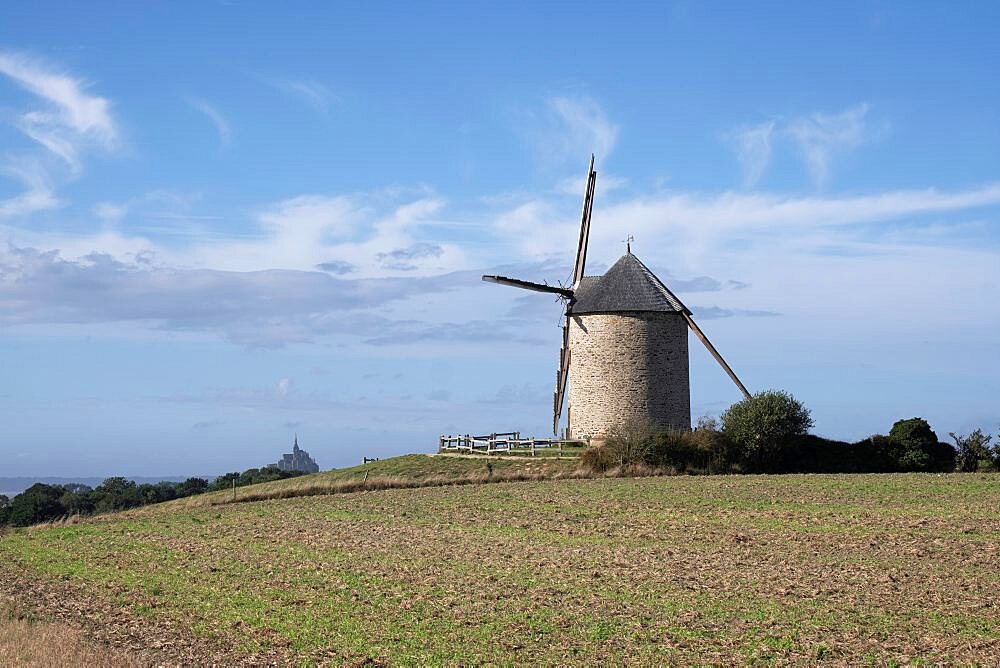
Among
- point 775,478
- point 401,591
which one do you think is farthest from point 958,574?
point 775,478

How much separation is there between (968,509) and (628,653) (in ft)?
63.3

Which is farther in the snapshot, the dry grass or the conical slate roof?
the conical slate roof

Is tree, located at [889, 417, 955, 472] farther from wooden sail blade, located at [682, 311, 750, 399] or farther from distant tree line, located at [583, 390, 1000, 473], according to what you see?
wooden sail blade, located at [682, 311, 750, 399]

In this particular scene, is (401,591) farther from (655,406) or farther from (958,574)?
(655,406)

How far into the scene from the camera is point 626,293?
5000 cm

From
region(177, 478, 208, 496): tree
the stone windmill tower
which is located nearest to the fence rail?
the stone windmill tower

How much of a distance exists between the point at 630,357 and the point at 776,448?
25.4 ft

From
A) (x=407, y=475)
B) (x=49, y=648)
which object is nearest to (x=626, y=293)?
(x=407, y=475)

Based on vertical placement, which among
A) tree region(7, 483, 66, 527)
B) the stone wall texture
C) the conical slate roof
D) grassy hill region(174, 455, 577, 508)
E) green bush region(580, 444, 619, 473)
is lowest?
tree region(7, 483, 66, 527)

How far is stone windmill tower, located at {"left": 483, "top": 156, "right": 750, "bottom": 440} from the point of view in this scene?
49.0 m

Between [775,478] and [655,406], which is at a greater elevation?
[655,406]

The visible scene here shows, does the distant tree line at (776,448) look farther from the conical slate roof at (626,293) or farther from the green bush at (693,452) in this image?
the conical slate roof at (626,293)

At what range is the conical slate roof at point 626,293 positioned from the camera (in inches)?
1943

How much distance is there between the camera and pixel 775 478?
1655 inches
